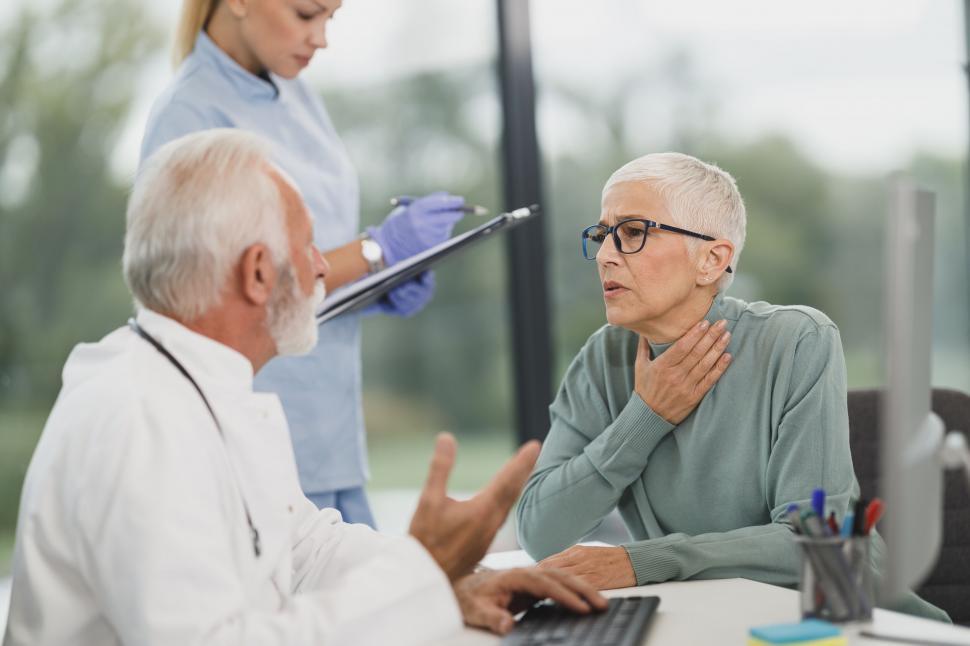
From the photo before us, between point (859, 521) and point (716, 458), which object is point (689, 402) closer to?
point (716, 458)

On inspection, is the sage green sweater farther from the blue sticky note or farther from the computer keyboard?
the blue sticky note

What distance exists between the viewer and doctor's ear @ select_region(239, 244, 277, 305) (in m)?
1.27

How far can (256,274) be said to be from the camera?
128 cm

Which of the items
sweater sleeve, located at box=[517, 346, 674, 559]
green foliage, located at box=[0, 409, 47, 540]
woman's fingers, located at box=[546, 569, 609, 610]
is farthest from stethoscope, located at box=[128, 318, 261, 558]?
green foliage, located at box=[0, 409, 47, 540]

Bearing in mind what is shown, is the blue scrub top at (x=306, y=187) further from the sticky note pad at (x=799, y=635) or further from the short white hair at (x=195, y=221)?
the sticky note pad at (x=799, y=635)

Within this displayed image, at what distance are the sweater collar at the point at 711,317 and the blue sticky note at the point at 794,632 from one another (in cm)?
77

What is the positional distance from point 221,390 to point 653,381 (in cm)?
79

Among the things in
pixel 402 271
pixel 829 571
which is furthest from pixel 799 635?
pixel 402 271

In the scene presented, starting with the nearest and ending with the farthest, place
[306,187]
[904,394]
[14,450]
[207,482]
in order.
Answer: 1. [904,394]
2. [207,482]
3. [306,187]
4. [14,450]

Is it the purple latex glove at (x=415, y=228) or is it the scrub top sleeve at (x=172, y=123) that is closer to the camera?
the scrub top sleeve at (x=172, y=123)

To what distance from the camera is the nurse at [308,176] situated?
2207mm

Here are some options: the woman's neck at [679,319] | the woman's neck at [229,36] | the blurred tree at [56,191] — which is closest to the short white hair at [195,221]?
the woman's neck at [679,319]

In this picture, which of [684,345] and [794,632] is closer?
[794,632]

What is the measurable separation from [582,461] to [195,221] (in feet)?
2.80
